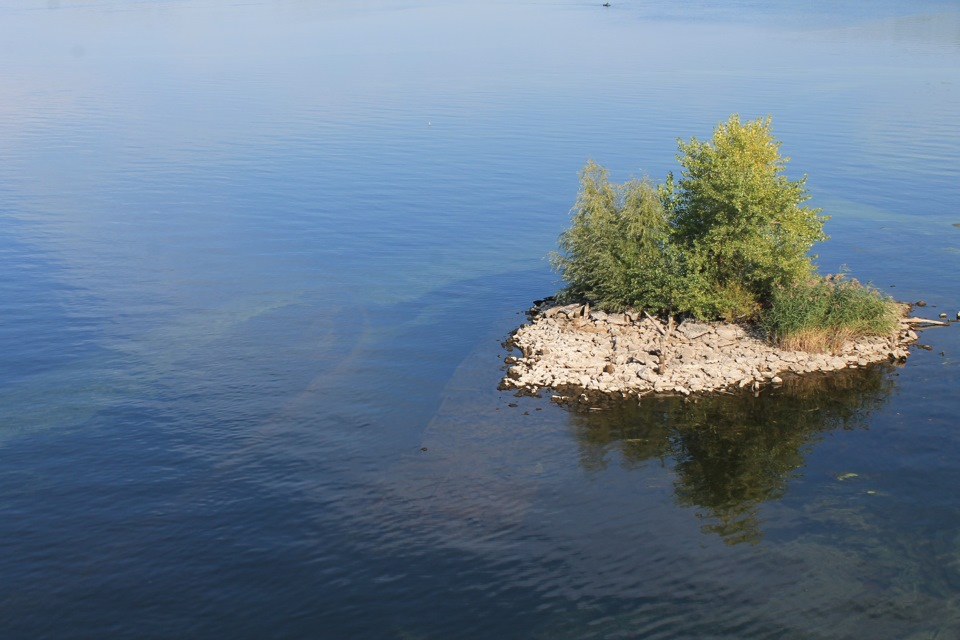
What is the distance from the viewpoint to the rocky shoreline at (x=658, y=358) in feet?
161

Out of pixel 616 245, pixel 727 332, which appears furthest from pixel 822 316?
pixel 616 245

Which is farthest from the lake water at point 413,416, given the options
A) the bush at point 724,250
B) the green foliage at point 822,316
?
the bush at point 724,250

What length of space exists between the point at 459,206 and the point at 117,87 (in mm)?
78578

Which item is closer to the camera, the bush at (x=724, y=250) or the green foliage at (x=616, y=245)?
the bush at (x=724, y=250)

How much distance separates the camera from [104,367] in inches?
2158

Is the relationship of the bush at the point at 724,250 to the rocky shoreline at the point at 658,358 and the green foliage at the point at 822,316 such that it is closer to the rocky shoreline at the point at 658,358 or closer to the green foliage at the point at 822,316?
the green foliage at the point at 822,316

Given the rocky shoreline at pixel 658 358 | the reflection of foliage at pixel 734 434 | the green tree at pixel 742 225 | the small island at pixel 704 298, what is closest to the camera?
the reflection of foliage at pixel 734 434

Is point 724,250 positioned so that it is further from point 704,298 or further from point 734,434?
point 734,434

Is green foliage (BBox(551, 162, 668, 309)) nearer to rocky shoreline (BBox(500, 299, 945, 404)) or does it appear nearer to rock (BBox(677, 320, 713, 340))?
rocky shoreline (BBox(500, 299, 945, 404))

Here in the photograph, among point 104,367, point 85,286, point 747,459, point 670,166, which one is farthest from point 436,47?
point 747,459

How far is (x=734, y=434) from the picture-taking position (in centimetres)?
4500

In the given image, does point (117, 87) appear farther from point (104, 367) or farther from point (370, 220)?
point (104, 367)

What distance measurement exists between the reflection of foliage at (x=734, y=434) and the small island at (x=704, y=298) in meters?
1.43

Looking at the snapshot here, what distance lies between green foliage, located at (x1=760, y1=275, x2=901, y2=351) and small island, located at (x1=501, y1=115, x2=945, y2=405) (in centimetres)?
7
